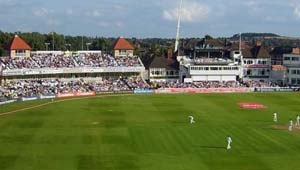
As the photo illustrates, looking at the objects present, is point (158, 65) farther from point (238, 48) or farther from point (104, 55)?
point (238, 48)

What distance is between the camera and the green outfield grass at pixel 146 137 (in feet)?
108

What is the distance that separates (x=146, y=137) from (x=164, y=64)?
48.2 m

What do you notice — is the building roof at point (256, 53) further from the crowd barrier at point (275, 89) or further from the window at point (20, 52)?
the window at point (20, 52)

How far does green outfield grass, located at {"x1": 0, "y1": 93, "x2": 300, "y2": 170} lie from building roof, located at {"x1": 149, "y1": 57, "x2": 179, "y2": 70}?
2442cm

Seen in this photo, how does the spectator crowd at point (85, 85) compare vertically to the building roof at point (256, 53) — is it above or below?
below

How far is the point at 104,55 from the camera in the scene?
8788 centimetres

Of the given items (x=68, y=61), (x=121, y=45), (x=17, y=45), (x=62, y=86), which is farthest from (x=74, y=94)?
(x=121, y=45)

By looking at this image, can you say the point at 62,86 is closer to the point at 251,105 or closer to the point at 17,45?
the point at 17,45

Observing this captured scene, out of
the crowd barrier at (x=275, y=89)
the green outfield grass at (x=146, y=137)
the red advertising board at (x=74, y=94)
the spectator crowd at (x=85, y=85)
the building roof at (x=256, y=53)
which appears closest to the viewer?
the green outfield grass at (x=146, y=137)

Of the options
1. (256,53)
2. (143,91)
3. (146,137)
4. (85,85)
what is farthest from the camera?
(256,53)

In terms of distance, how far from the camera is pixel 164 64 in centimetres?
8881

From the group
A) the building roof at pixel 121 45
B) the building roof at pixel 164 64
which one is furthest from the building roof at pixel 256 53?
the building roof at pixel 121 45

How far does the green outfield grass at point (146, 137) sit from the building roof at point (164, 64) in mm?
24424

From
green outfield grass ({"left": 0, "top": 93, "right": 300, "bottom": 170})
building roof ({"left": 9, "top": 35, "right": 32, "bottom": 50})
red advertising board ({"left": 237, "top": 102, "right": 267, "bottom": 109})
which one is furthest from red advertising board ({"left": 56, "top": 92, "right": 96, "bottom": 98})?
red advertising board ({"left": 237, "top": 102, "right": 267, "bottom": 109})
